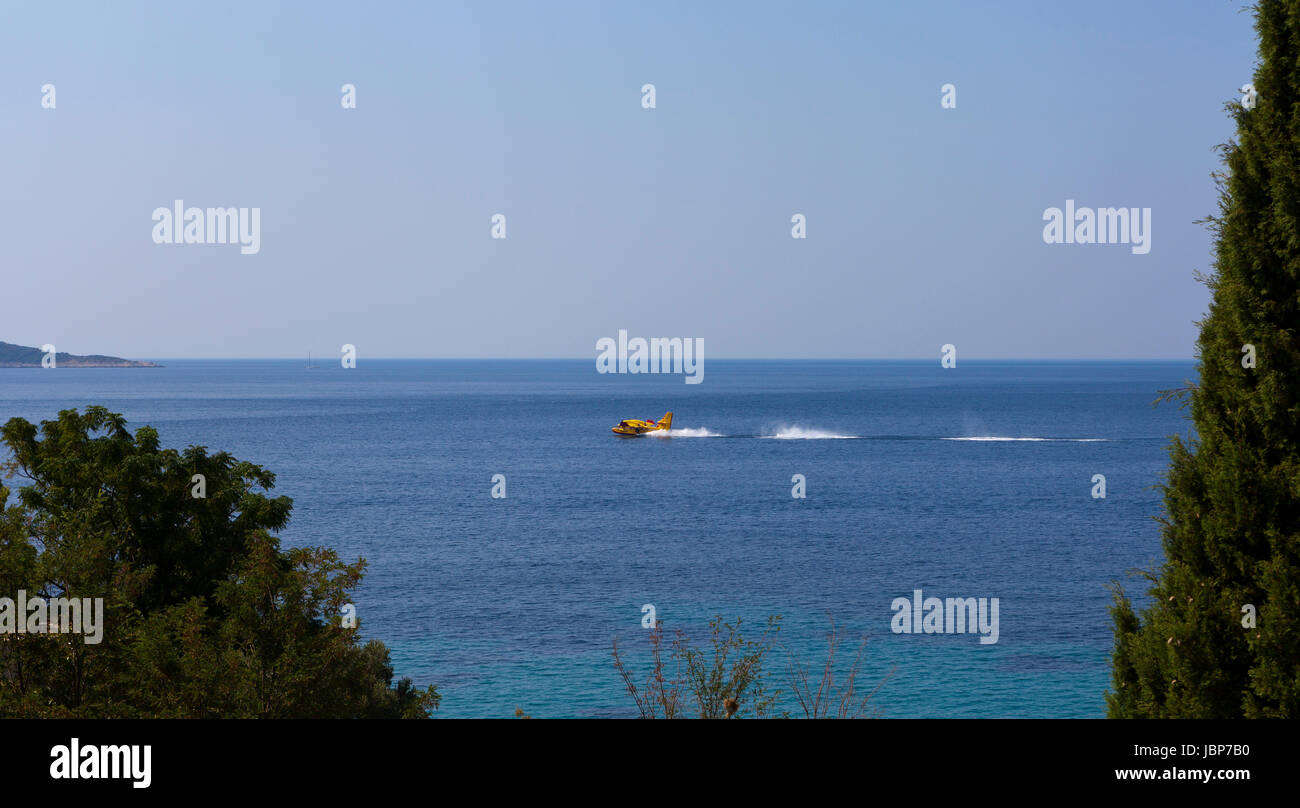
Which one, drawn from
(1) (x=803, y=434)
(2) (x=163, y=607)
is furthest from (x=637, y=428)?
(2) (x=163, y=607)

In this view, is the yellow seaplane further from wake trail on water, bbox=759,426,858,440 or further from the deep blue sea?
wake trail on water, bbox=759,426,858,440

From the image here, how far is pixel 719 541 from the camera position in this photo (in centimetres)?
6669

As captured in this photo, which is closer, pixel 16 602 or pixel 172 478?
pixel 16 602

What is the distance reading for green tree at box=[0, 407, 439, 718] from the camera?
1231 centimetres

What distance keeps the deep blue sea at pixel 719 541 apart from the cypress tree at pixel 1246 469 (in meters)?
0.47

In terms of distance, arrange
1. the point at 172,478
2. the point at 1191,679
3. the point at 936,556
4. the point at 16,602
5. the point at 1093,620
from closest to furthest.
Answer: the point at 1191,679 < the point at 16,602 < the point at 172,478 < the point at 1093,620 < the point at 936,556

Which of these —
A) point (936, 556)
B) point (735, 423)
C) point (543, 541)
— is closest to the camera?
point (936, 556)

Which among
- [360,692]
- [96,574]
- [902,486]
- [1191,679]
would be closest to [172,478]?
[96,574]

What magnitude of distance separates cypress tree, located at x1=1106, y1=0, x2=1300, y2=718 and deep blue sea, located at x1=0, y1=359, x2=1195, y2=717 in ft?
→ 1.56

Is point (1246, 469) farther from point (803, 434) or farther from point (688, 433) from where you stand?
point (688, 433)

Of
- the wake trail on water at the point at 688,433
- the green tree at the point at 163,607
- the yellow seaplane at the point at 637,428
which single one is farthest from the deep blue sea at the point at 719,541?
the green tree at the point at 163,607

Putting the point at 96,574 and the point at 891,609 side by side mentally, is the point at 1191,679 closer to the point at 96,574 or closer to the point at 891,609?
the point at 96,574

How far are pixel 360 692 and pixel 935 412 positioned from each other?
549 ft
